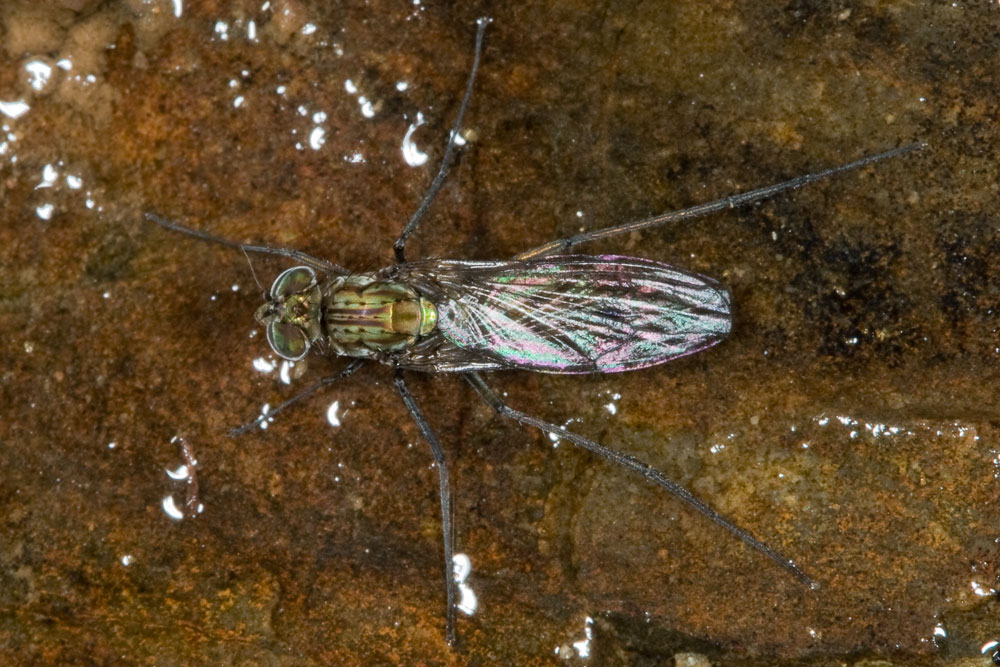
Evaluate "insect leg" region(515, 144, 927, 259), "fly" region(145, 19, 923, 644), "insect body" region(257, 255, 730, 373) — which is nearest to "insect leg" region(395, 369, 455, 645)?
"fly" region(145, 19, 923, 644)

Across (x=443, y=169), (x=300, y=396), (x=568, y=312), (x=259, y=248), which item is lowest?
(x=300, y=396)

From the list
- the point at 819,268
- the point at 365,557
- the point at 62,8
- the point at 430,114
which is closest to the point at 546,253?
the point at 430,114

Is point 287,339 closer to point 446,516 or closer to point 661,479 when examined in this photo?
point 446,516

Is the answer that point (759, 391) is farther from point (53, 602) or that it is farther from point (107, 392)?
point (53, 602)

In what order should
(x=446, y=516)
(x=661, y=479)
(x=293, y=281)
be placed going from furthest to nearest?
1. (x=293, y=281)
2. (x=446, y=516)
3. (x=661, y=479)

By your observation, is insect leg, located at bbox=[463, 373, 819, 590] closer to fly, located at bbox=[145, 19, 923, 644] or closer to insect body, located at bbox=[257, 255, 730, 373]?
fly, located at bbox=[145, 19, 923, 644]

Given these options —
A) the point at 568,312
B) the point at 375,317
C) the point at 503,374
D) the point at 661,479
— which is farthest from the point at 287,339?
the point at 661,479
